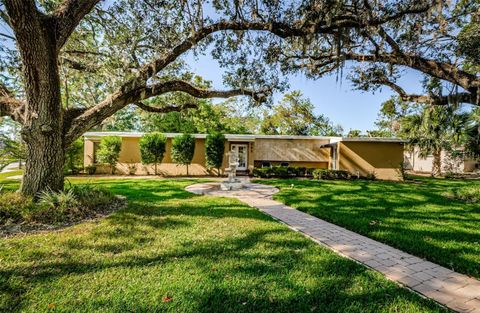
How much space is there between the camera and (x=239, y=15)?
572 cm

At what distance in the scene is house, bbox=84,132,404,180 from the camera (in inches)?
586

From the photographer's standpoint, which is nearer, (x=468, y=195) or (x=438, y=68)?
(x=438, y=68)

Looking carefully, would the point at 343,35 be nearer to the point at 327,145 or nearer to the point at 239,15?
the point at 239,15

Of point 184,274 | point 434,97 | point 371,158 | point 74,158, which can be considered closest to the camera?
point 184,274

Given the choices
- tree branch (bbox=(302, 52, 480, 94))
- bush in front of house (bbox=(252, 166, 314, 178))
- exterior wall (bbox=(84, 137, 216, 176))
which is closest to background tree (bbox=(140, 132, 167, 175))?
exterior wall (bbox=(84, 137, 216, 176))

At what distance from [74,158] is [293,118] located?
20.7 meters

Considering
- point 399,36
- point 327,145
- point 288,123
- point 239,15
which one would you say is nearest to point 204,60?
point 239,15

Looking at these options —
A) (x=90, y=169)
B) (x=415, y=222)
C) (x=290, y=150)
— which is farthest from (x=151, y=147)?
(x=415, y=222)

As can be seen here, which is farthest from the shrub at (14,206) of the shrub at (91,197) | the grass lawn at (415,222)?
the grass lawn at (415,222)

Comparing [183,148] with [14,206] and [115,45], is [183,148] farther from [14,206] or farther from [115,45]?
[14,206]

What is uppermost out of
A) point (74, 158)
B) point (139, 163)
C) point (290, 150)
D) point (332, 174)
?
point (290, 150)

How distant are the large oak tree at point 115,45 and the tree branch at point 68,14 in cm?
2

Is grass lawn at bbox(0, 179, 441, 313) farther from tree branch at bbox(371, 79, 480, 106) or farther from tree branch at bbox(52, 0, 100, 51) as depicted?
tree branch at bbox(371, 79, 480, 106)

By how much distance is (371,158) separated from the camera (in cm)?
1496
